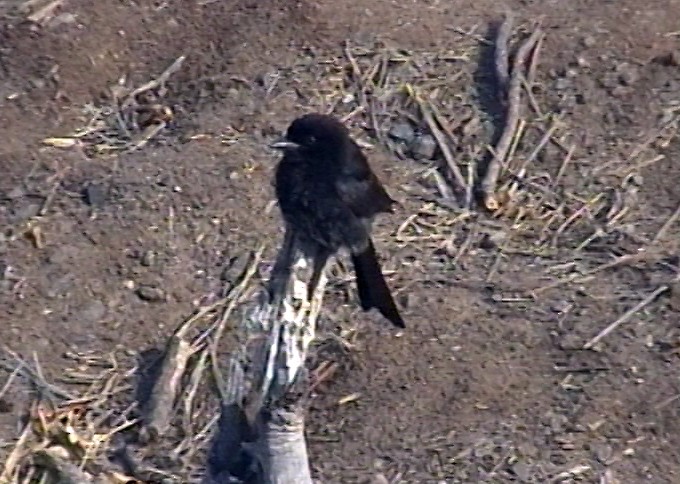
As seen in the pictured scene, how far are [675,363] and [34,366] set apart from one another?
6.46 feet

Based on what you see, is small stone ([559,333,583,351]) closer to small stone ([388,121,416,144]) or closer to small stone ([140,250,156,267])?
small stone ([388,121,416,144])

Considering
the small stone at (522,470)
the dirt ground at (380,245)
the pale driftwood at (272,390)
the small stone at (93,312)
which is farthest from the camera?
the small stone at (93,312)

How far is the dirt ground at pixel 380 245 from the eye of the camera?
4871 millimetres

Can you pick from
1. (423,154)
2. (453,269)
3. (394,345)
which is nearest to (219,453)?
(394,345)

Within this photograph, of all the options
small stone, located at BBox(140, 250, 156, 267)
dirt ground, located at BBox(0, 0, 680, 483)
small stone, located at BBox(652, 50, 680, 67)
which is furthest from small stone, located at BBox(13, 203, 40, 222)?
small stone, located at BBox(652, 50, 680, 67)

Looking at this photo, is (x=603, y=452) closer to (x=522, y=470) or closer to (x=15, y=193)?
(x=522, y=470)

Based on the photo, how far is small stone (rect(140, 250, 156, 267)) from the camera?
219 inches

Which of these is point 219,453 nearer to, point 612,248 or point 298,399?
point 298,399

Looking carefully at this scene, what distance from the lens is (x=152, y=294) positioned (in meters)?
5.43

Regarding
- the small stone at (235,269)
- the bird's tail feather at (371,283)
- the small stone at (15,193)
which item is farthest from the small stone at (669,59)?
the small stone at (15,193)

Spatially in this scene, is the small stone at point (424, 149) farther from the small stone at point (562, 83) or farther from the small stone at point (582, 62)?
the small stone at point (582, 62)

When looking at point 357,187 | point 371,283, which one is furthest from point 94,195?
point 357,187

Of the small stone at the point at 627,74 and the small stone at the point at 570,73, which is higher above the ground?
the small stone at the point at 627,74

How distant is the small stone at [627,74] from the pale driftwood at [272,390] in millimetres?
2264
